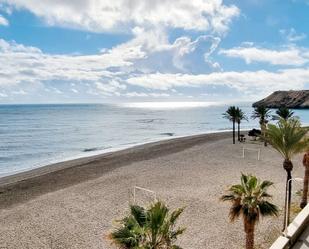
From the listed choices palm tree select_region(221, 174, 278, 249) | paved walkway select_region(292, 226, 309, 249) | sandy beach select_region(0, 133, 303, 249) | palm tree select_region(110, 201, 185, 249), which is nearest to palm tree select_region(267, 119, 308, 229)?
sandy beach select_region(0, 133, 303, 249)

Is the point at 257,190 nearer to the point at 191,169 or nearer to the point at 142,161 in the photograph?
the point at 191,169

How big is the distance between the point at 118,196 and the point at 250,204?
1588 centimetres

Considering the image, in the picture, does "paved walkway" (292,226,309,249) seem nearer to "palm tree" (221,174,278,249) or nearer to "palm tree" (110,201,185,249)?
"palm tree" (221,174,278,249)

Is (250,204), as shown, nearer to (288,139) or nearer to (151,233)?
(151,233)

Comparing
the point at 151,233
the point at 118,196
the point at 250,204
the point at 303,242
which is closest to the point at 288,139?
the point at 303,242

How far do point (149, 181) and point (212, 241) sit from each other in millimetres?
14072

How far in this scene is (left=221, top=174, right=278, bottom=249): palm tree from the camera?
14633 millimetres

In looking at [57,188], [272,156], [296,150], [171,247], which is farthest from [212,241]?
[272,156]

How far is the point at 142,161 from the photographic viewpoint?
149 ft

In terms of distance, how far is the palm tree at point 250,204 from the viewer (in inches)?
576

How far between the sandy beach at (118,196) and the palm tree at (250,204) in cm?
501

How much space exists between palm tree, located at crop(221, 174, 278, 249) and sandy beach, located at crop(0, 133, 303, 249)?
197 inches

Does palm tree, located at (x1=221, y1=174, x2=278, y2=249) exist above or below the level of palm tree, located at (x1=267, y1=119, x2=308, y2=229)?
below

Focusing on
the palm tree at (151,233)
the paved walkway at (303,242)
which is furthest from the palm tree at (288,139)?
the palm tree at (151,233)
